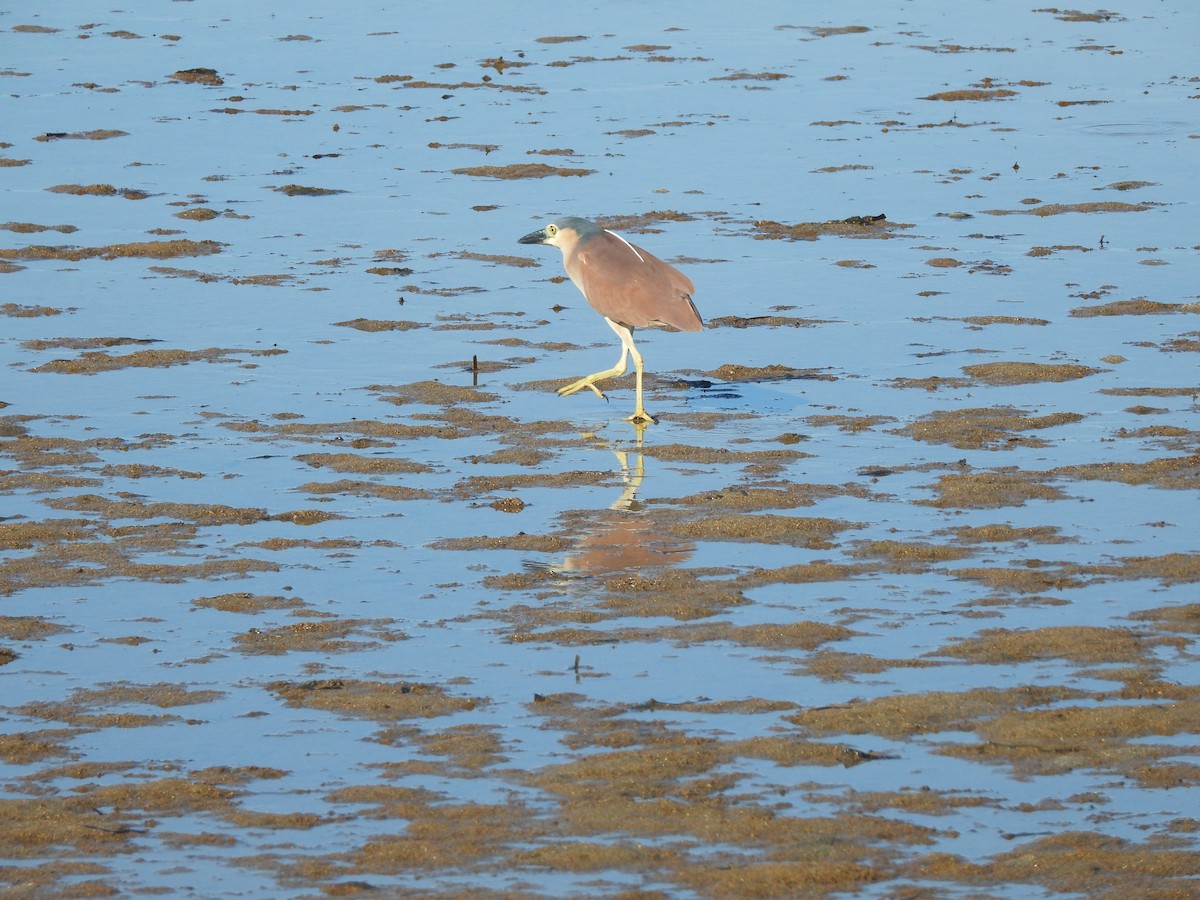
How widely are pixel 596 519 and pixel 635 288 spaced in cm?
301

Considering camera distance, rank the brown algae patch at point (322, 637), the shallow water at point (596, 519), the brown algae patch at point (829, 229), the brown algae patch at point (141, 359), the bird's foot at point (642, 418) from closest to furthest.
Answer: the shallow water at point (596, 519), the brown algae patch at point (322, 637), the bird's foot at point (642, 418), the brown algae patch at point (141, 359), the brown algae patch at point (829, 229)

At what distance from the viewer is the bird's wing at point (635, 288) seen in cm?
1320

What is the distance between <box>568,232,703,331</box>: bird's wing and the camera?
1320 centimetres

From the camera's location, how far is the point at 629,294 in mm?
13273

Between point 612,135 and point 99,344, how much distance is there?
11069mm

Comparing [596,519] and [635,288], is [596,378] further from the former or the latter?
[596,519]

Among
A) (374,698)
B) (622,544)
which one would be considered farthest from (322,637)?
(622,544)

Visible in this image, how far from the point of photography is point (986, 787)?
6992 millimetres

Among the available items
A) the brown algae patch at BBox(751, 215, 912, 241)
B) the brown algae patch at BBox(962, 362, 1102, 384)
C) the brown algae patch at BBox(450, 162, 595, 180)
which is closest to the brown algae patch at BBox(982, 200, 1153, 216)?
the brown algae patch at BBox(751, 215, 912, 241)

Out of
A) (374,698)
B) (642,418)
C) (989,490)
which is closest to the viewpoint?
(374,698)

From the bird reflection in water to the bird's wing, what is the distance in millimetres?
2332

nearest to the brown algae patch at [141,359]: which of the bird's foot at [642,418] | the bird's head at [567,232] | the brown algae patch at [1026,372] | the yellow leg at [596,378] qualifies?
the bird's head at [567,232]

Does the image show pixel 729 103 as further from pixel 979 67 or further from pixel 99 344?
pixel 99 344

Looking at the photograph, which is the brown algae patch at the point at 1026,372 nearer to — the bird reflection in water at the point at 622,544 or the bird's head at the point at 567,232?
the bird's head at the point at 567,232
